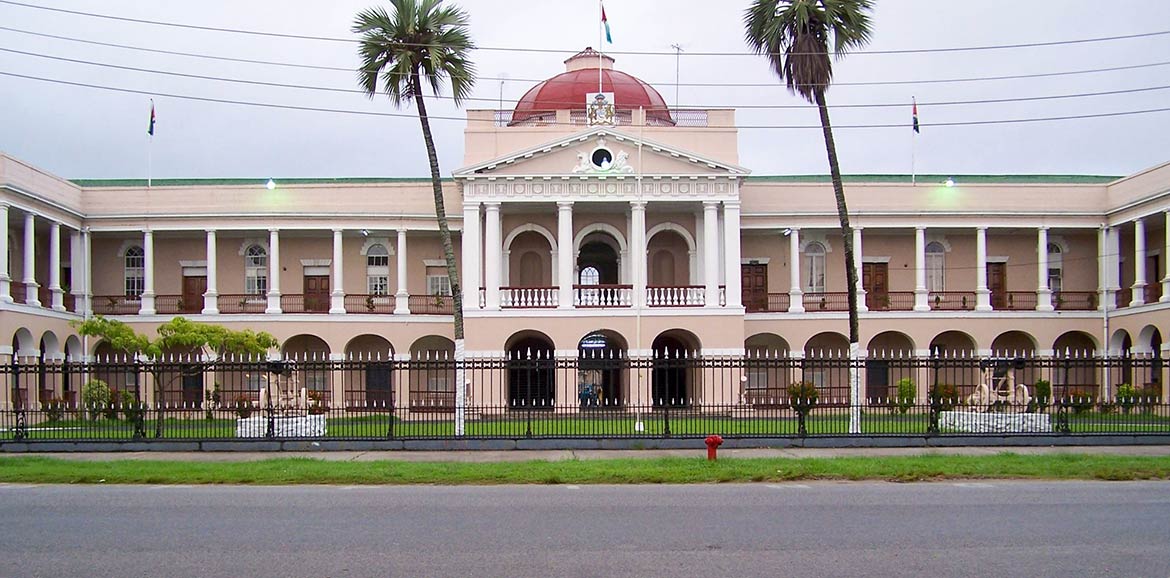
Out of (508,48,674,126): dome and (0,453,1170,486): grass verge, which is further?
(508,48,674,126): dome

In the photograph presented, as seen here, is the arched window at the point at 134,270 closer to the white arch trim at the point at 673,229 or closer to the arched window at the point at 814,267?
the white arch trim at the point at 673,229

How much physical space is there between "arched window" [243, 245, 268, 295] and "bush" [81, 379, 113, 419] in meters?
11.7

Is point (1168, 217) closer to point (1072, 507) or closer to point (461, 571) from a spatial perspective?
point (1072, 507)

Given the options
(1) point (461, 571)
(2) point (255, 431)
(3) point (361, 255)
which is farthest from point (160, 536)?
(3) point (361, 255)

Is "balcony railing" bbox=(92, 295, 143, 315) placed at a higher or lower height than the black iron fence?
higher

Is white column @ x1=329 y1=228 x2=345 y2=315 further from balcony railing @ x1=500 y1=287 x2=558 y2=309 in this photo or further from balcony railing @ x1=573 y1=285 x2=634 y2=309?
balcony railing @ x1=573 y1=285 x2=634 y2=309

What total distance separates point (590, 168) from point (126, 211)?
54.1 ft

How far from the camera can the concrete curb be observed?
21.3 meters

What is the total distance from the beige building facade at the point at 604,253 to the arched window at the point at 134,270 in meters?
0.08

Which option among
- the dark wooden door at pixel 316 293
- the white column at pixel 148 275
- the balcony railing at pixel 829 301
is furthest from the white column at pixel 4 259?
the balcony railing at pixel 829 301

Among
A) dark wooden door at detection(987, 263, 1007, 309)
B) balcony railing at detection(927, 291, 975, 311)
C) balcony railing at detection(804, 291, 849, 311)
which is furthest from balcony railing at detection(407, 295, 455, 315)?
dark wooden door at detection(987, 263, 1007, 309)

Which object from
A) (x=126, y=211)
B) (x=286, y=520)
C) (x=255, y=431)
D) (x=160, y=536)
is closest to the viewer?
(x=160, y=536)

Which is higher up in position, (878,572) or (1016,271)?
(1016,271)

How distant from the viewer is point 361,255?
4116 centimetres
